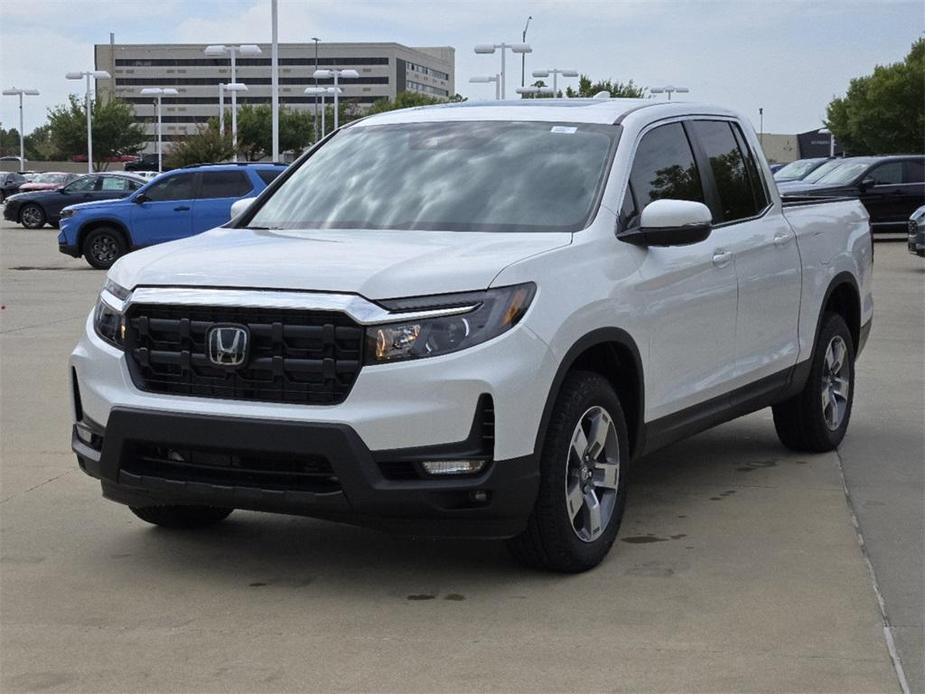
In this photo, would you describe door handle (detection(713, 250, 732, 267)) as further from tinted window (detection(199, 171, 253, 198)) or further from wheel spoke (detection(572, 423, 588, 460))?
tinted window (detection(199, 171, 253, 198))

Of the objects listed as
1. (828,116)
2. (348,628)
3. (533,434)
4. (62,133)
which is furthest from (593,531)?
(62,133)

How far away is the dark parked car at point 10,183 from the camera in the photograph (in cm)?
6048

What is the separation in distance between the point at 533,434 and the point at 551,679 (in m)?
1.01

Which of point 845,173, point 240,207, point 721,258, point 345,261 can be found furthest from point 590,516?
point 845,173

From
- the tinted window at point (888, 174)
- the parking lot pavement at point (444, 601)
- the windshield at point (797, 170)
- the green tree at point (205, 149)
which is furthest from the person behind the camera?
the green tree at point (205, 149)

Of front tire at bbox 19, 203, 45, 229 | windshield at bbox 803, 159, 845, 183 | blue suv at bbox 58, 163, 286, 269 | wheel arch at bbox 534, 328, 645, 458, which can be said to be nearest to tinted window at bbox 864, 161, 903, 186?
windshield at bbox 803, 159, 845, 183

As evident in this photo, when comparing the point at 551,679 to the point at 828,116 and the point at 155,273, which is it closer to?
the point at 155,273

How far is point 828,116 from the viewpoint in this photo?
83562 millimetres

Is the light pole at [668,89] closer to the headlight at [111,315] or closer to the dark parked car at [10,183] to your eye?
the dark parked car at [10,183]

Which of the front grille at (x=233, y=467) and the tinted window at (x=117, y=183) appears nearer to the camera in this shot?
the front grille at (x=233, y=467)

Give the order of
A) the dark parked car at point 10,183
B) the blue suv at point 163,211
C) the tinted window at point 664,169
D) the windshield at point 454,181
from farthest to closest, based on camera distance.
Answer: the dark parked car at point 10,183 < the blue suv at point 163,211 < the tinted window at point 664,169 < the windshield at point 454,181

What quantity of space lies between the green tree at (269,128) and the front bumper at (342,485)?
94.9 m

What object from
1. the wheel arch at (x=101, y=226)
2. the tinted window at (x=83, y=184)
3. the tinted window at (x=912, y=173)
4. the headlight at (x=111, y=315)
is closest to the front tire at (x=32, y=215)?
the tinted window at (x=83, y=184)

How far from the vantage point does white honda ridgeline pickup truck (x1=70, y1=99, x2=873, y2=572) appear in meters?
5.02
